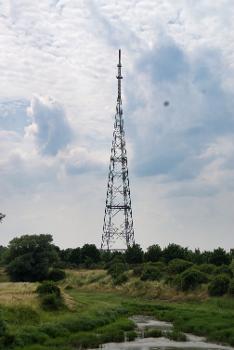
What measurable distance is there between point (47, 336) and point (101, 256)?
6343 cm

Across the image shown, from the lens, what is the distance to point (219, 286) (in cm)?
4925

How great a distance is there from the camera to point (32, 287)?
1972 inches

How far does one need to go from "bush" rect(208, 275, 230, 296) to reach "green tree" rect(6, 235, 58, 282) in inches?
1243

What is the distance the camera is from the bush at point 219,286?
48.9 meters

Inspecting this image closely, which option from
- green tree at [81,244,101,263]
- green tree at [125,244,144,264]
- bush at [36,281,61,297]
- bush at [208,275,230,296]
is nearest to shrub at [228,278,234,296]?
bush at [208,275,230,296]

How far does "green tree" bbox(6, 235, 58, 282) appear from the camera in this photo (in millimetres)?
74188

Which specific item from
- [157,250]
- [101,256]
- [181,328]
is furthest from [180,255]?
[181,328]

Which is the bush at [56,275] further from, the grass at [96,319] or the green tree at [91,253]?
the grass at [96,319]

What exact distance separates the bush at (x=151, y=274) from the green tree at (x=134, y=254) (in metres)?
18.8

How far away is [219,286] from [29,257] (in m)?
33.4

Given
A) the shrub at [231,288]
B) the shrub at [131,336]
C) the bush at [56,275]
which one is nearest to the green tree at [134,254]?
the bush at [56,275]

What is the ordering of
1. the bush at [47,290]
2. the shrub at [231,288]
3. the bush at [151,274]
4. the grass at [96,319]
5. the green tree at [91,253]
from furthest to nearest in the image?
the green tree at [91,253] < the bush at [151,274] < the shrub at [231,288] < the bush at [47,290] < the grass at [96,319]

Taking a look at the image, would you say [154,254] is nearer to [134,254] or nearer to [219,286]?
[134,254]

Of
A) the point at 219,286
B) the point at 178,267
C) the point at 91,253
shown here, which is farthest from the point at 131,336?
the point at 91,253
